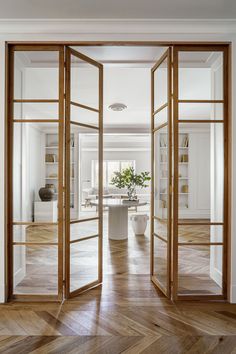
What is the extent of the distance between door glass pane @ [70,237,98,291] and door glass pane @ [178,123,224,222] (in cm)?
102

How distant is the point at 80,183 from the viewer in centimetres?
345

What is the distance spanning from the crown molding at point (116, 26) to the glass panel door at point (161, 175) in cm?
24

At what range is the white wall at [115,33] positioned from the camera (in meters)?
2.87

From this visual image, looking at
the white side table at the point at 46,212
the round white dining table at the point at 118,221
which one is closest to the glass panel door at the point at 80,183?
the white side table at the point at 46,212

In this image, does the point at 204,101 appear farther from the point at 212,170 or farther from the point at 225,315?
the point at 225,315

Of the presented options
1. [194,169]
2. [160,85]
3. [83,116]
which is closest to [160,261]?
[194,169]

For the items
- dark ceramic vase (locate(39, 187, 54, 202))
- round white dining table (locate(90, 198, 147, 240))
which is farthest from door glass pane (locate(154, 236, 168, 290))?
round white dining table (locate(90, 198, 147, 240))

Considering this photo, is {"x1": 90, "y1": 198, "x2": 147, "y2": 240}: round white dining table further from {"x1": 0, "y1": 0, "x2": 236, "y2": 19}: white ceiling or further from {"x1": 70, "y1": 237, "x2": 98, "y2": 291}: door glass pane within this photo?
{"x1": 0, "y1": 0, "x2": 236, "y2": 19}: white ceiling

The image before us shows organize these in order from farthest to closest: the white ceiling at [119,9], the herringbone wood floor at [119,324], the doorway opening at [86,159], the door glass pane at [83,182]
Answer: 1. the door glass pane at [83,182]
2. the doorway opening at [86,159]
3. the white ceiling at [119,9]
4. the herringbone wood floor at [119,324]

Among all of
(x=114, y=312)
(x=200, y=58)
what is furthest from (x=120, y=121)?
(x=114, y=312)

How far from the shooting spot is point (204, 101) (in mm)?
3004

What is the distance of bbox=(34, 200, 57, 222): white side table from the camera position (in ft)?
9.73

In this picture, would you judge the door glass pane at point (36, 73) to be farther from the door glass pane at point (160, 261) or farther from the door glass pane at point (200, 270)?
the door glass pane at point (200, 270)

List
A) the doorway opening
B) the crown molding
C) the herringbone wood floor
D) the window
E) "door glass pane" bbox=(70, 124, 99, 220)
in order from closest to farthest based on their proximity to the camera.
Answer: the herringbone wood floor
the crown molding
the doorway opening
"door glass pane" bbox=(70, 124, 99, 220)
the window
